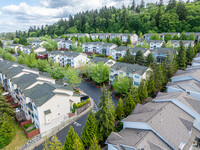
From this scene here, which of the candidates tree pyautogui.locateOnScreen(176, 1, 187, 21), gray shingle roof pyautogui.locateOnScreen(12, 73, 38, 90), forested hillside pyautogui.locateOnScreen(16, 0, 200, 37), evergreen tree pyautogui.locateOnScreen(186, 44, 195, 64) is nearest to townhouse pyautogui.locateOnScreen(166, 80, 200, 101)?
evergreen tree pyautogui.locateOnScreen(186, 44, 195, 64)

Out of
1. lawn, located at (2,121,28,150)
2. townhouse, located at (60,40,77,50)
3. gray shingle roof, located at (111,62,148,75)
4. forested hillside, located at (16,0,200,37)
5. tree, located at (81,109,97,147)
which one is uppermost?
forested hillside, located at (16,0,200,37)

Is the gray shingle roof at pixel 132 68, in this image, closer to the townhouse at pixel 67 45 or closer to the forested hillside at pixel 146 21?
the townhouse at pixel 67 45

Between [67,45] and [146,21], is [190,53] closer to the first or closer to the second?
[146,21]

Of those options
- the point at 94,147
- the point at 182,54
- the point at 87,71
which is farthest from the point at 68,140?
the point at 182,54

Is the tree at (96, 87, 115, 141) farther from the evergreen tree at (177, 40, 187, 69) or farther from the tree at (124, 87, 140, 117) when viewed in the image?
→ the evergreen tree at (177, 40, 187, 69)

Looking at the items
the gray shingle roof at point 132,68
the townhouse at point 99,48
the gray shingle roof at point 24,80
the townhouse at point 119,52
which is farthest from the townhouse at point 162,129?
the townhouse at point 99,48

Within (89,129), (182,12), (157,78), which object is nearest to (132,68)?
(157,78)
